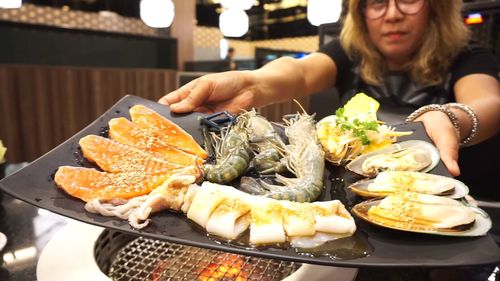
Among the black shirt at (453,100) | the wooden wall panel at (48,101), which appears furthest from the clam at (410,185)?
the wooden wall panel at (48,101)

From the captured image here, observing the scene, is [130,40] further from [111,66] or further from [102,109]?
[102,109]

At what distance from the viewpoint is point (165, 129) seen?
5.32 ft

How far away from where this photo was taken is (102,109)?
255 inches

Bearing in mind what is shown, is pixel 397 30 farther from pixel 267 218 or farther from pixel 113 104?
pixel 113 104

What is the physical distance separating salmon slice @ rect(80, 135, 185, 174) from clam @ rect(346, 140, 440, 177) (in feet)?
2.21

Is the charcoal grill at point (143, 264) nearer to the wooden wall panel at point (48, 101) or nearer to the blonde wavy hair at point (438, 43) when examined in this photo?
the blonde wavy hair at point (438, 43)

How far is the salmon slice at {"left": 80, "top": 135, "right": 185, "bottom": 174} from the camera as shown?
1322mm

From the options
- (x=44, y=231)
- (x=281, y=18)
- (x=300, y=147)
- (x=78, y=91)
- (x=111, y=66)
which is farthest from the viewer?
(x=281, y=18)

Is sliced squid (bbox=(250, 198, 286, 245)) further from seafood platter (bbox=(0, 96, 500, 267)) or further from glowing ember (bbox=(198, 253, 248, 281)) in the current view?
glowing ember (bbox=(198, 253, 248, 281))

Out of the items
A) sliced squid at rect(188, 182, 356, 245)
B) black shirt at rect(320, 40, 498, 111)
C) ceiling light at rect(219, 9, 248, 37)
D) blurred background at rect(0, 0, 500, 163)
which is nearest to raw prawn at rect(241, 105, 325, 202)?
sliced squid at rect(188, 182, 356, 245)

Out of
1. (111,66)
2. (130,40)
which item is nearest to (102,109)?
(111,66)

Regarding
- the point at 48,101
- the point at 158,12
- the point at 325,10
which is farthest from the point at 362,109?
the point at 158,12

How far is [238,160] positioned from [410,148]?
0.65 meters

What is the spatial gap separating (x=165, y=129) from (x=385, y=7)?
152 centimetres
